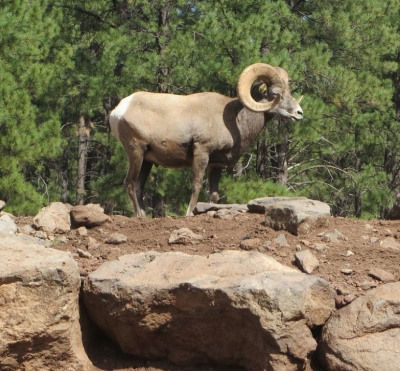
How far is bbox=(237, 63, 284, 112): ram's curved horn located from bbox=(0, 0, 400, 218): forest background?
354 centimetres

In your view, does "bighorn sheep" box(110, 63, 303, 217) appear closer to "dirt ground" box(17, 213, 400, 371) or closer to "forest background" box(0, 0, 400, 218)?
"dirt ground" box(17, 213, 400, 371)

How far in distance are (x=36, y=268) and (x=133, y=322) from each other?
0.81 metres

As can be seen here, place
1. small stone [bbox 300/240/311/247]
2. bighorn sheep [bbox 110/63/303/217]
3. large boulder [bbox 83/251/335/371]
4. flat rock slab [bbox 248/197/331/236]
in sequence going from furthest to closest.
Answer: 1. bighorn sheep [bbox 110/63/303/217]
2. flat rock slab [bbox 248/197/331/236]
3. small stone [bbox 300/240/311/247]
4. large boulder [bbox 83/251/335/371]

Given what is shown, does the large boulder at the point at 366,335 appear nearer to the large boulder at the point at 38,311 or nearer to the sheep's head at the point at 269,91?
the large boulder at the point at 38,311

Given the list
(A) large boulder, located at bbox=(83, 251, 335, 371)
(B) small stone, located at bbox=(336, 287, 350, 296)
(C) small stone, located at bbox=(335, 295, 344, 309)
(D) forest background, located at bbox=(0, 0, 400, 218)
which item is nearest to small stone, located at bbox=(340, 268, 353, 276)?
(B) small stone, located at bbox=(336, 287, 350, 296)

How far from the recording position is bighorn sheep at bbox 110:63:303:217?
10.4m

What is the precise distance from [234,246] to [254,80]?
4.03 m

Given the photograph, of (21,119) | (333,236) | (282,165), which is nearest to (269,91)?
(333,236)

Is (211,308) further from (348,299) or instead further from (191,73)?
(191,73)

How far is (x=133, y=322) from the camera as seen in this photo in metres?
6.16

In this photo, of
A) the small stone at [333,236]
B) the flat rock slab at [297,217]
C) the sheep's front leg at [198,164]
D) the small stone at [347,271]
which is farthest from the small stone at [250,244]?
the sheep's front leg at [198,164]

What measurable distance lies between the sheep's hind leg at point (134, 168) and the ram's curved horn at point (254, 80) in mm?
1442

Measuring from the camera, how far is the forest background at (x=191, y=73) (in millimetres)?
13867

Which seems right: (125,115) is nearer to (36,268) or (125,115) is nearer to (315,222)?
(315,222)
